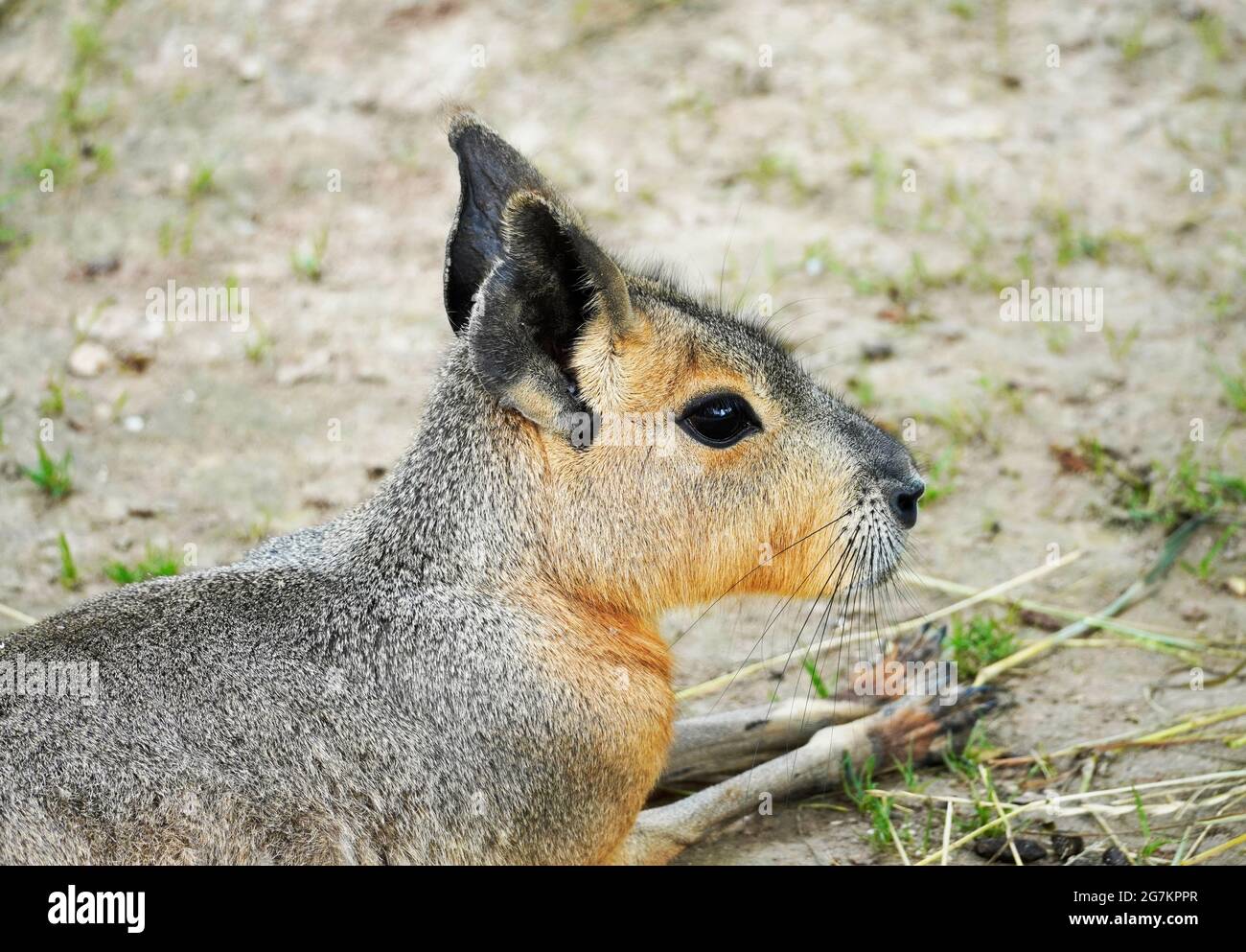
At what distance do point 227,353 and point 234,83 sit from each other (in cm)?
199

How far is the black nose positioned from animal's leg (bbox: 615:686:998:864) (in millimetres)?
711

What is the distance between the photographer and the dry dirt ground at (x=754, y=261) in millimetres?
4559

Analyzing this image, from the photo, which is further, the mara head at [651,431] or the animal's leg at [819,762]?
the animal's leg at [819,762]

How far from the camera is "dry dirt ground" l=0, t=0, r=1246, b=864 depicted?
179 inches

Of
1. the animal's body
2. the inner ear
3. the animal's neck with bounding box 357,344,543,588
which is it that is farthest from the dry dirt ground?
the inner ear

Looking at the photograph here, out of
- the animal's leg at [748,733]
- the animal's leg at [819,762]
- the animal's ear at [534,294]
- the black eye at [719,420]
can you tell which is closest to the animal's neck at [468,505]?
the animal's ear at [534,294]

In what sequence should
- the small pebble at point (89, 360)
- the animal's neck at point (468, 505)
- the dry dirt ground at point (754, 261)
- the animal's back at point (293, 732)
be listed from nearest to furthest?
the animal's back at point (293, 732) → the animal's neck at point (468, 505) → the dry dirt ground at point (754, 261) → the small pebble at point (89, 360)

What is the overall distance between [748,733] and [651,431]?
1.15 meters

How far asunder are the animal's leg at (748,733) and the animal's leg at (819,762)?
64 millimetres

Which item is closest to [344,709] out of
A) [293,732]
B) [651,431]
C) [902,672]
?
[293,732]

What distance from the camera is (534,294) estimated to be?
305 cm

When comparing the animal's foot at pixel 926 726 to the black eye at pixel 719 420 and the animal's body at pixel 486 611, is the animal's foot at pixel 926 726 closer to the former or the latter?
the animal's body at pixel 486 611

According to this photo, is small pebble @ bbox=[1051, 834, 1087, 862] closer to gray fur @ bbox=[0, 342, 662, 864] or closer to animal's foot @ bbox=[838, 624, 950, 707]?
animal's foot @ bbox=[838, 624, 950, 707]
